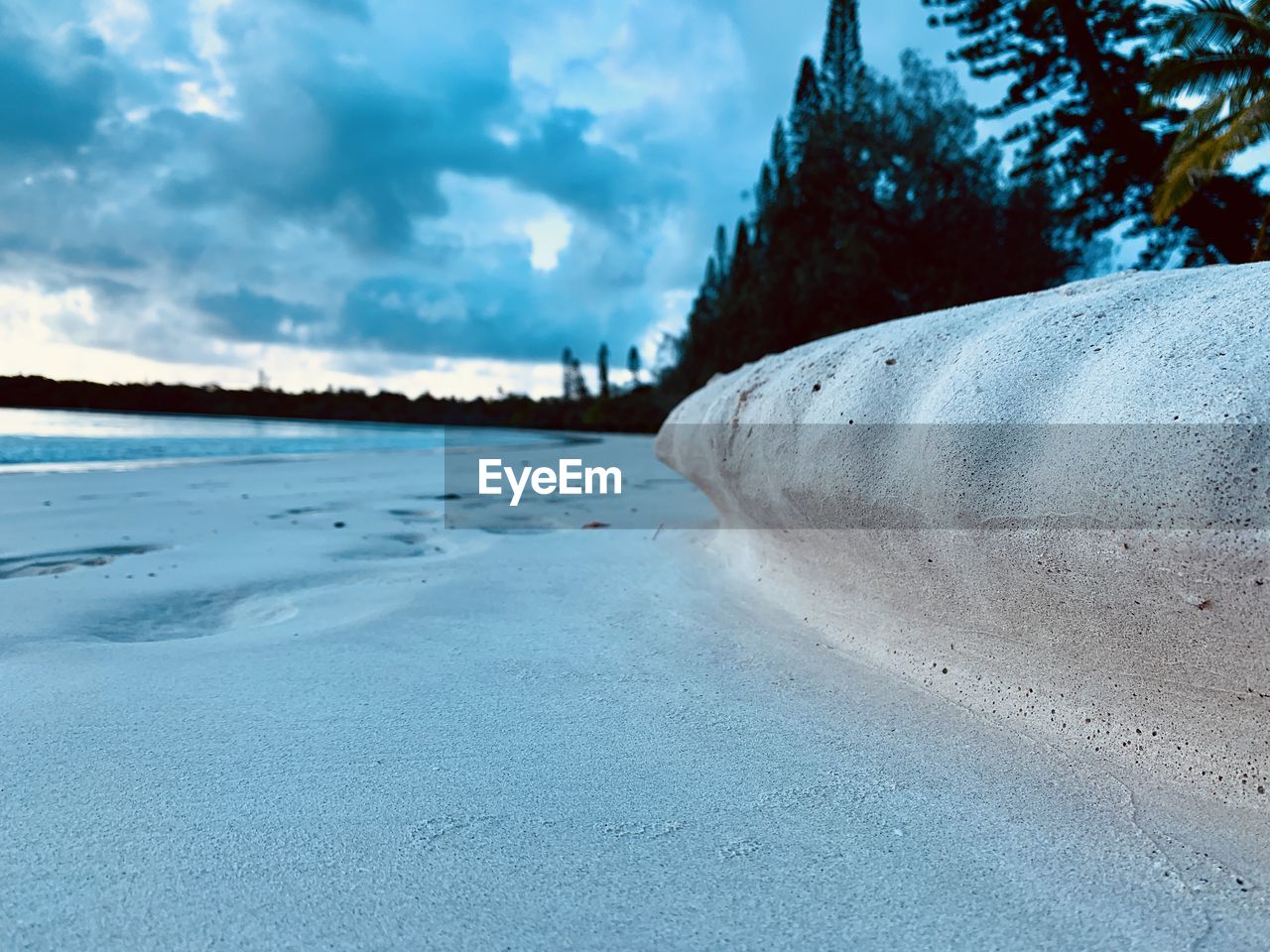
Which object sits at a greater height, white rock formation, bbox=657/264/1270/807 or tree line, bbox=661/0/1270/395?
tree line, bbox=661/0/1270/395

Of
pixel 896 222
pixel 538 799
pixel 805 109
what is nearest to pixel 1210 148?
pixel 896 222

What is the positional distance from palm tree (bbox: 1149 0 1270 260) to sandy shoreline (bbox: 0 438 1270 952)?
981 centimetres

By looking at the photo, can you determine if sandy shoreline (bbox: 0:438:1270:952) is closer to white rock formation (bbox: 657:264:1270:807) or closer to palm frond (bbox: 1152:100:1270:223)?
white rock formation (bbox: 657:264:1270:807)

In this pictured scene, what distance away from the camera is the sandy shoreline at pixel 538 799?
720mm

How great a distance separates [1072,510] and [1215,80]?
1088 centimetres

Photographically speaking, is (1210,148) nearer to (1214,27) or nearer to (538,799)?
(1214,27)

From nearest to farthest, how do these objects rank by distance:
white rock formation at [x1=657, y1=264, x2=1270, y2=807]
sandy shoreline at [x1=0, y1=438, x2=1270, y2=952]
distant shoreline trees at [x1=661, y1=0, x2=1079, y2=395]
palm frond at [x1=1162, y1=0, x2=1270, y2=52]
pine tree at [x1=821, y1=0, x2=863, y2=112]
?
sandy shoreline at [x1=0, y1=438, x2=1270, y2=952], white rock formation at [x1=657, y1=264, x2=1270, y2=807], palm frond at [x1=1162, y1=0, x2=1270, y2=52], distant shoreline trees at [x1=661, y1=0, x2=1079, y2=395], pine tree at [x1=821, y1=0, x2=863, y2=112]

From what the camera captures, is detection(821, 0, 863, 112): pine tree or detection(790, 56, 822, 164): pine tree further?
detection(821, 0, 863, 112): pine tree

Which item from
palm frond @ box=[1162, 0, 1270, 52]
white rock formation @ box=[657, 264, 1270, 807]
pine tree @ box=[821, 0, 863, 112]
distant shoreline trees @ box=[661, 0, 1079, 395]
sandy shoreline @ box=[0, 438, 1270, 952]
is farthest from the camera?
pine tree @ box=[821, 0, 863, 112]

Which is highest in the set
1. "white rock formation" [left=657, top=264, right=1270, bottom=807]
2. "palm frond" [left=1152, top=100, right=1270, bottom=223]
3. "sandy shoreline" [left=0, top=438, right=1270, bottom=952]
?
"palm frond" [left=1152, top=100, right=1270, bottom=223]

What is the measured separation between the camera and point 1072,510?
1.02 meters

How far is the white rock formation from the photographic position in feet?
2.89

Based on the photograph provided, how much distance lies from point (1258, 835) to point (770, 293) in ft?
56.7

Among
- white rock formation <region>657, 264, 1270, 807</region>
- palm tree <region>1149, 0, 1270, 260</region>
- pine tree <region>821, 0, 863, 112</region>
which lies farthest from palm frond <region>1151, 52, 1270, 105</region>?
pine tree <region>821, 0, 863, 112</region>
